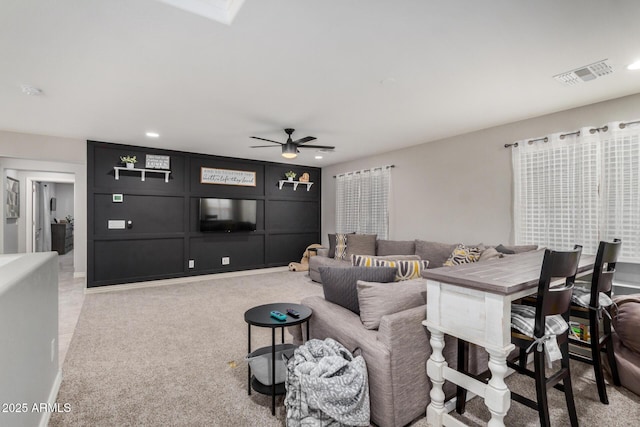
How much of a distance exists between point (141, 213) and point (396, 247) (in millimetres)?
4493

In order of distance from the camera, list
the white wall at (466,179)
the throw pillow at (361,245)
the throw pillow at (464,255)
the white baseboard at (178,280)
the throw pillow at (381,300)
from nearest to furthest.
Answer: the throw pillow at (381,300), the white wall at (466,179), the throw pillow at (464,255), the white baseboard at (178,280), the throw pillow at (361,245)

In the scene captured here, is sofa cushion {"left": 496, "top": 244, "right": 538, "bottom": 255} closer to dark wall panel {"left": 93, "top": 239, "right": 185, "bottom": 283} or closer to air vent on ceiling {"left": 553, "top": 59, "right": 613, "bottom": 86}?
air vent on ceiling {"left": 553, "top": 59, "right": 613, "bottom": 86}

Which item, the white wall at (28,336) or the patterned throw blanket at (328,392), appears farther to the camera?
the patterned throw blanket at (328,392)

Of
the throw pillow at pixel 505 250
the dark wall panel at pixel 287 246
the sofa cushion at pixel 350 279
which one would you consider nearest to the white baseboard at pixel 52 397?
the sofa cushion at pixel 350 279

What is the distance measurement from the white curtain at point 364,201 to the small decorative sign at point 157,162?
3449 millimetres

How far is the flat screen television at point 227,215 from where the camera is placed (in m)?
5.85

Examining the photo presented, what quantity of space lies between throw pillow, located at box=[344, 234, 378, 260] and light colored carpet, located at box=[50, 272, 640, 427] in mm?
2372

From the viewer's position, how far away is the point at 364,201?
6195mm

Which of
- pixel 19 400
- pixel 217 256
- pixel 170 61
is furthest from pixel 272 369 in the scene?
pixel 217 256

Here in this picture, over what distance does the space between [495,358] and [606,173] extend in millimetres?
2891

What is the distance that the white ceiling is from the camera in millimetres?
1806

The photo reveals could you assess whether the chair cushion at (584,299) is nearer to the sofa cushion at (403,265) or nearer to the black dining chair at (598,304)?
the black dining chair at (598,304)

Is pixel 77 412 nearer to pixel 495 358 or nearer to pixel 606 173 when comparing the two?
pixel 495 358

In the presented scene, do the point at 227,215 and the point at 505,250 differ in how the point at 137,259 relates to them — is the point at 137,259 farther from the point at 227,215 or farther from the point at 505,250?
the point at 505,250
